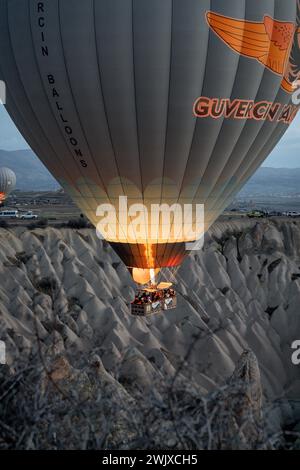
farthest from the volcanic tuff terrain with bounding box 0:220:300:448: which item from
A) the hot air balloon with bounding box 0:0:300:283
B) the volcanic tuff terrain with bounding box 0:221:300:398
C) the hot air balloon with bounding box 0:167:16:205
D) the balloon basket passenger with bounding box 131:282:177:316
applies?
the hot air balloon with bounding box 0:167:16:205

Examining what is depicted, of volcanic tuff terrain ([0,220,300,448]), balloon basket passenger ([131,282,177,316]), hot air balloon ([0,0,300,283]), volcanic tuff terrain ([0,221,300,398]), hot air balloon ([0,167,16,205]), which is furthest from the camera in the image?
hot air balloon ([0,167,16,205])

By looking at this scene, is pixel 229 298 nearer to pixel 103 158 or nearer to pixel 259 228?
pixel 259 228

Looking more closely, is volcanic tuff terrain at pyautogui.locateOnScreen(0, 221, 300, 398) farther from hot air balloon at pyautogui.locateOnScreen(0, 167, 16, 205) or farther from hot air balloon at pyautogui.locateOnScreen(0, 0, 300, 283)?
hot air balloon at pyautogui.locateOnScreen(0, 167, 16, 205)

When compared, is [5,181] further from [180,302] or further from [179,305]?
[179,305]

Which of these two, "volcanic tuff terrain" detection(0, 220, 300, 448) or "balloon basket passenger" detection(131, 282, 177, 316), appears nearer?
"balloon basket passenger" detection(131, 282, 177, 316)

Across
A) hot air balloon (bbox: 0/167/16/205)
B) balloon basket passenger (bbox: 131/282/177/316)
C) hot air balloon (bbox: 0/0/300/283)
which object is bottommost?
balloon basket passenger (bbox: 131/282/177/316)
